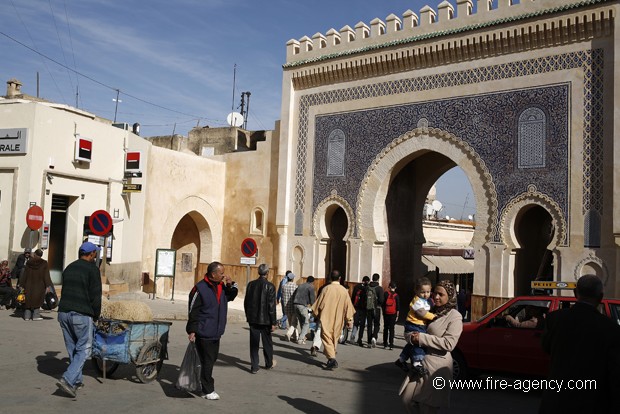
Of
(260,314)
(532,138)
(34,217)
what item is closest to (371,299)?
(260,314)

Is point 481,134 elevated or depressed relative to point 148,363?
elevated

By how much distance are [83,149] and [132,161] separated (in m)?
1.62

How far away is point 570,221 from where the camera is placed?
13.6 m

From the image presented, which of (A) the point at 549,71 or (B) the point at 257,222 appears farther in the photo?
(B) the point at 257,222

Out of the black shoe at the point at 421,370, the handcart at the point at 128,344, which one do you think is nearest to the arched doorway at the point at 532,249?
the handcart at the point at 128,344

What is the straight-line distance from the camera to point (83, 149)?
15.7 meters

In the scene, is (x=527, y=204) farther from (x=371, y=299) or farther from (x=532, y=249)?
(x=371, y=299)

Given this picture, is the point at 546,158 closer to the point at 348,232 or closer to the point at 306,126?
the point at 348,232

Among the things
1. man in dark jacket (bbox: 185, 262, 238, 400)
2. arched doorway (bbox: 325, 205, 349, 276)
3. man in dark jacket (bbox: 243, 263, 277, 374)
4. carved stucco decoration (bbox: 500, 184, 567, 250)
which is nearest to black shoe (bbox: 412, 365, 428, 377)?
man in dark jacket (bbox: 185, 262, 238, 400)

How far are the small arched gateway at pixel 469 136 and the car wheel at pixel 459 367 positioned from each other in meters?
6.26

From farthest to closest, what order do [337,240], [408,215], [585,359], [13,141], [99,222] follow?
1. [337,240]
2. [408,215]
3. [13,141]
4. [99,222]
5. [585,359]

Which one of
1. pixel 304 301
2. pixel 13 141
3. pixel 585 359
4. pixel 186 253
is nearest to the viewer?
pixel 585 359

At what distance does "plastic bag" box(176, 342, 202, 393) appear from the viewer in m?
6.41

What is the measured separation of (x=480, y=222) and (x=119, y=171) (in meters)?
9.86
